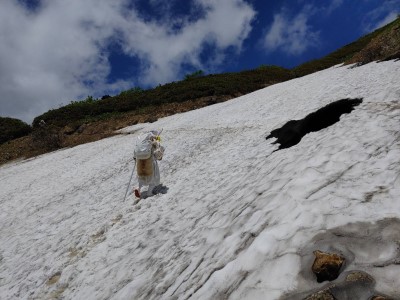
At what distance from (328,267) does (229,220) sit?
329cm

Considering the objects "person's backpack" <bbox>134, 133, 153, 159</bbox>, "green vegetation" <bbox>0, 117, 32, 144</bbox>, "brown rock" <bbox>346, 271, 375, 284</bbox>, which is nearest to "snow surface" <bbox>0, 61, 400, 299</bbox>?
"brown rock" <bbox>346, 271, 375, 284</bbox>

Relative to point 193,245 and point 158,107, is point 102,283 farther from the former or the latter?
point 158,107

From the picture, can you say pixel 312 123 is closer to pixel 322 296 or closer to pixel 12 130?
pixel 322 296

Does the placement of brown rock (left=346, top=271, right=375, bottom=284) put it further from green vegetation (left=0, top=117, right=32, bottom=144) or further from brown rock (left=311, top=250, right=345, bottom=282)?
green vegetation (left=0, top=117, right=32, bottom=144)

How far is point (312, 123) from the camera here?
12898 millimetres

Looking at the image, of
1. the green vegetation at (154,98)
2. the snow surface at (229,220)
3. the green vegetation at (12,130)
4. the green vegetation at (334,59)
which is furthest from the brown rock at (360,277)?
the green vegetation at (334,59)

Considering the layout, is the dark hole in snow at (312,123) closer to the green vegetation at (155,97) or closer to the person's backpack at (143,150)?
the person's backpack at (143,150)

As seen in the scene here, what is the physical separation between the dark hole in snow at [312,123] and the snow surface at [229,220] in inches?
24.6

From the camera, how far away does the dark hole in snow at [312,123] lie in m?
11.9

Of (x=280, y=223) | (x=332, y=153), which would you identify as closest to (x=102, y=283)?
(x=280, y=223)

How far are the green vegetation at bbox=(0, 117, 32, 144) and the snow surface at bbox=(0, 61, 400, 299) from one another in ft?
106

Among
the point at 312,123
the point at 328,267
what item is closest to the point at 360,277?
the point at 328,267

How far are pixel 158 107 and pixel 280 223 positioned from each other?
131 feet

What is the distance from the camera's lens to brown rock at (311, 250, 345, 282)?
13.0 feet
